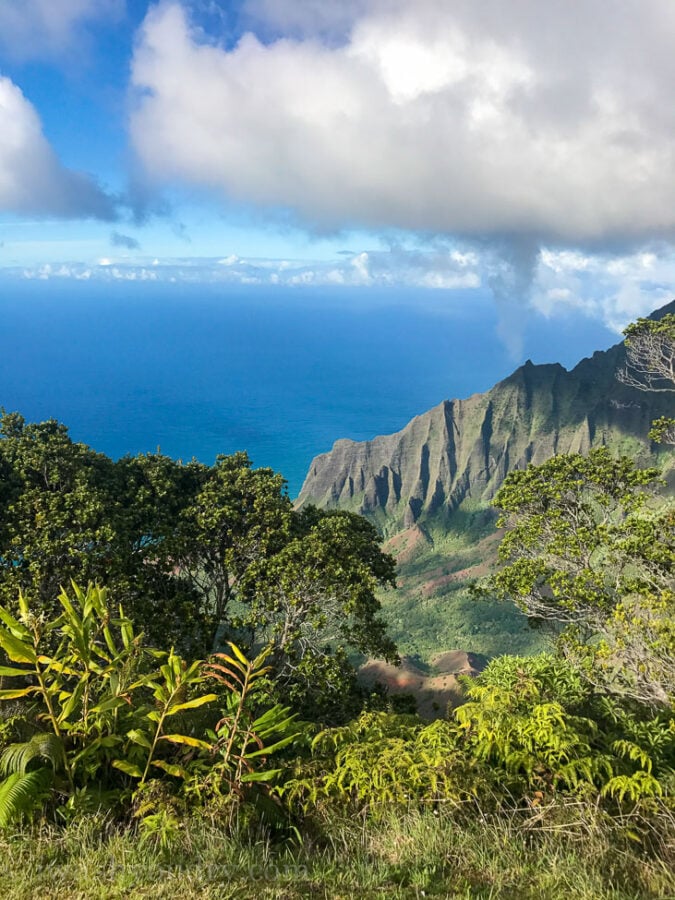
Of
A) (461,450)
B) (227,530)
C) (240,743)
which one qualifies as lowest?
(461,450)

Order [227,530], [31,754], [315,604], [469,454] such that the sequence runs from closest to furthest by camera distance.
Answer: [31,754] < [315,604] < [227,530] < [469,454]

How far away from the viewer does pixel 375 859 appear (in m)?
4.53

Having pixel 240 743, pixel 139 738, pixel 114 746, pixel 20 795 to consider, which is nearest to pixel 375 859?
pixel 240 743

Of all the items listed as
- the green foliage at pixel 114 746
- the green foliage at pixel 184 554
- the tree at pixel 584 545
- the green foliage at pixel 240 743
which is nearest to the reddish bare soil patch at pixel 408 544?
the tree at pixel 584 545

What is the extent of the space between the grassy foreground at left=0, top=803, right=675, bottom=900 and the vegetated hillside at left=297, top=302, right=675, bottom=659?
125 m

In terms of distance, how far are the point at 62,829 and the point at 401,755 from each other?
10.7 ft

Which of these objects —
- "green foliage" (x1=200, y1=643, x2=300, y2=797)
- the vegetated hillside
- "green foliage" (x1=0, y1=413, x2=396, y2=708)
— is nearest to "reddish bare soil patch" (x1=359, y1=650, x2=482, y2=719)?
"green foliage" (x1=0, y1=413, x2=396, y2=708)

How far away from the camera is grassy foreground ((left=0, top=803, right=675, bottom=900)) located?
3.87 metres

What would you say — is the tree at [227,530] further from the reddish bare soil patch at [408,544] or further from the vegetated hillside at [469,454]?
the reddish bare soil patch at [408,544]

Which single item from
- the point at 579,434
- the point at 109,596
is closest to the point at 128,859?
the point at 109,596

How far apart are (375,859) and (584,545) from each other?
10529 mm

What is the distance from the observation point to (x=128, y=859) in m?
4.23

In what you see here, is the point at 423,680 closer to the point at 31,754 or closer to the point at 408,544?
the point at 31,754

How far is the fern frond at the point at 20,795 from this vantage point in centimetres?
443
